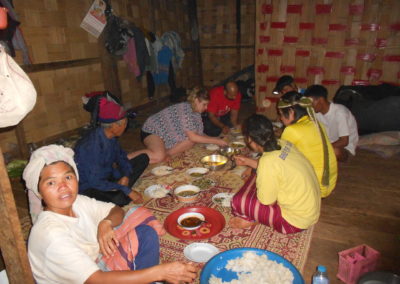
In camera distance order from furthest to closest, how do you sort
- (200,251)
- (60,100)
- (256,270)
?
(60,100) < (200,251) < (256,270)

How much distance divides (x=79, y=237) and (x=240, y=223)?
143 cm

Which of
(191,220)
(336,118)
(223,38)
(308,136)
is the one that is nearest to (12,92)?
(191,220)

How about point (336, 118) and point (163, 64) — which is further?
point (163, 64)

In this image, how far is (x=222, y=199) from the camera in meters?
2.97

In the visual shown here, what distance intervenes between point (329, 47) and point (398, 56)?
1131 mm

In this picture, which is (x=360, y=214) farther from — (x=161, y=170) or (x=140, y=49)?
(x=140, y=49)

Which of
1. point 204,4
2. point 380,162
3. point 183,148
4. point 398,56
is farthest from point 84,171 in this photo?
point 204,4

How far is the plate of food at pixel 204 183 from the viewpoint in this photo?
327cm

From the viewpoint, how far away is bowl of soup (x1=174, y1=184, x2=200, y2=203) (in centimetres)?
297

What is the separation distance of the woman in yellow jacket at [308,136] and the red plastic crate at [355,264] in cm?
87

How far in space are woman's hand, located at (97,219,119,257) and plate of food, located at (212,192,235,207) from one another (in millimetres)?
1349

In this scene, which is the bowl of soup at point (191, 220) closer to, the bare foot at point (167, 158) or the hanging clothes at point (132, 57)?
the bare foot at point (167, 158)

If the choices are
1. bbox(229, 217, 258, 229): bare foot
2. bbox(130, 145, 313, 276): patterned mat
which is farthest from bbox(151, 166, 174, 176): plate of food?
bbox(229, 217, 258, 229): bare foot

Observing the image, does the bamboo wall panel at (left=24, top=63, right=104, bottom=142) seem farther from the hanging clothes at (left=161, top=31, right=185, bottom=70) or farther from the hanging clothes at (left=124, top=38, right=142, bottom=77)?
the hanging clothes at (left=161, top=31, right=185, bottom=70)
